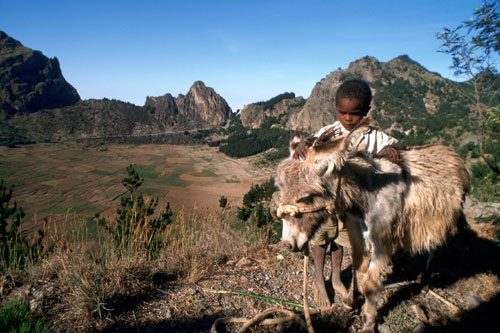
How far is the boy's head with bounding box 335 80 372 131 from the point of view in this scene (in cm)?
270

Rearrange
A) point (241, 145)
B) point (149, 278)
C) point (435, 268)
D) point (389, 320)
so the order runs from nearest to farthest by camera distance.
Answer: point (389, 320) → point (149, 278) → point (435, 268) → point (241, 145)

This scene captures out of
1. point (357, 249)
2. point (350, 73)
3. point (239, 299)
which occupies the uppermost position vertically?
point (350, 73)

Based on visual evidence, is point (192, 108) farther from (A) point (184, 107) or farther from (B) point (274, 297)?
(B) point (274, 297)

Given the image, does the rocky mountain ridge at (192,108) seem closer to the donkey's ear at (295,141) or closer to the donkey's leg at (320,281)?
the donkey's leg at (320,281)

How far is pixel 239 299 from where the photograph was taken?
2.86m

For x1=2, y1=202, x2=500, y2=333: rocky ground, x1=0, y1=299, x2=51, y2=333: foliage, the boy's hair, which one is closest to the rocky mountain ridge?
x1=2, y1=202, x2=500, y2=333: rocky ground

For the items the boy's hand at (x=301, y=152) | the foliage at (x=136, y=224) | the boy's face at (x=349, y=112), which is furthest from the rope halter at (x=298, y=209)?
the foliage at (x=136, y=224)

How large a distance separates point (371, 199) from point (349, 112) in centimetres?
111

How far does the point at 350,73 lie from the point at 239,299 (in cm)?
10753

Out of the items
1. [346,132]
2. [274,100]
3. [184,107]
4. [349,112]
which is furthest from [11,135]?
[274,100]

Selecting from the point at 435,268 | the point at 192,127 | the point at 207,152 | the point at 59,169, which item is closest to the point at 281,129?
the point at 207,152

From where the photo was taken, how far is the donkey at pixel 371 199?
177 cm

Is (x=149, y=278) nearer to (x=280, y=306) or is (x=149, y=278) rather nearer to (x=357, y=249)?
(x=280, y=306)

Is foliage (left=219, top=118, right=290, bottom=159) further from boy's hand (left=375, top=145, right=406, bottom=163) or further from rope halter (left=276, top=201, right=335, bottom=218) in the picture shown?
rope halter (left=276, top=201, right=335, bottom=218)
